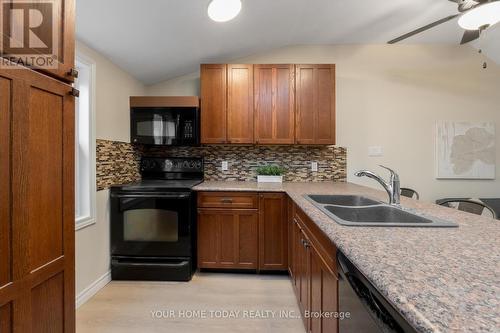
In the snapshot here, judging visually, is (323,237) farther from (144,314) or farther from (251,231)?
(144,314)

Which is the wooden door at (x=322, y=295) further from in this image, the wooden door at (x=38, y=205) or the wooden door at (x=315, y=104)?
the wooden door at (x=315, y=104)

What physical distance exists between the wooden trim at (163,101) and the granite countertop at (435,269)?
2.09 m

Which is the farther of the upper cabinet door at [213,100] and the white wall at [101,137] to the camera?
the upper cabinet door at [213,100]

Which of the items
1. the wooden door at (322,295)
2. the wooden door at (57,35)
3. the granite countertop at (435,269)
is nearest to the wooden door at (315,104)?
the wooden door at (322,295)

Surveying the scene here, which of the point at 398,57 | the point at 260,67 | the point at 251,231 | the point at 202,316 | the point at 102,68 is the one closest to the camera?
the point at 202,316

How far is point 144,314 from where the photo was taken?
6.13ft

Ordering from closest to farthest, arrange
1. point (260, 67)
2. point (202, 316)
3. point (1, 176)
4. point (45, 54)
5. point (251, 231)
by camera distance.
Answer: point (1, 176) < point (45, 54) < point (202, 316) < point (251, 231) < point (260, 67)

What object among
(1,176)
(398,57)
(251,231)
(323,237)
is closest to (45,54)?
(1,176)

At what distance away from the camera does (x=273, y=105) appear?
2.72m

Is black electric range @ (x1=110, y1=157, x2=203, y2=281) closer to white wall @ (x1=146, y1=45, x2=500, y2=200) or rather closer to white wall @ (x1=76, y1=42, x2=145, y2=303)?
white wall @ (x1=76, y1=42, x2=145, y2=303)

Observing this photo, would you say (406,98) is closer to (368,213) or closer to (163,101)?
(368,213)

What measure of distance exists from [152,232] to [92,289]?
630mm

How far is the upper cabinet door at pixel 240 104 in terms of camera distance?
2.72m

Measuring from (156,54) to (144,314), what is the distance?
2256 mm
